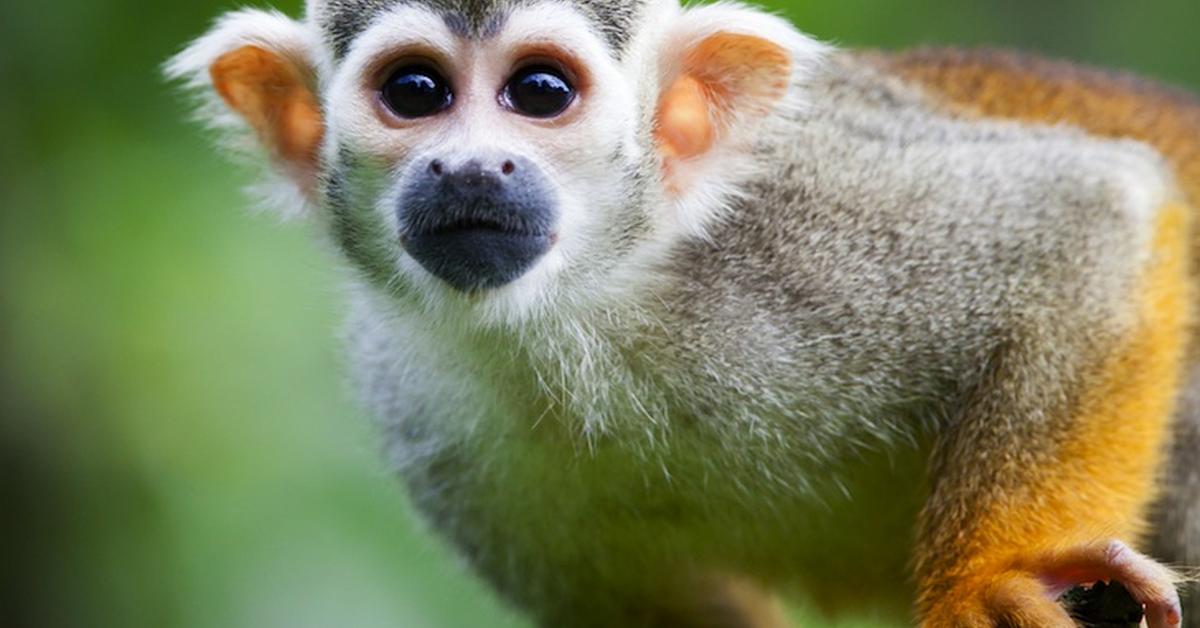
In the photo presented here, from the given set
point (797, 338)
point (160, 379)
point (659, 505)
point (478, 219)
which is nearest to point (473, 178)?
point (478, 219)

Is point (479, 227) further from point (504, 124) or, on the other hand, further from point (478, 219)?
point (504, 124)

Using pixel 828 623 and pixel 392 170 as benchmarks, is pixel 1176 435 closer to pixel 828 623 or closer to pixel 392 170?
pixel 828 623

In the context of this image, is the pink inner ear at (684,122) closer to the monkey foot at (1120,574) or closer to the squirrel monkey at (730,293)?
the squirrel monkey at (730,293)

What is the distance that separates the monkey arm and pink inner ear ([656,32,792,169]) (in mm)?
726

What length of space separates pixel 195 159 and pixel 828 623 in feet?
6.70

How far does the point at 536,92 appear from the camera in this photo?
3.07 metres

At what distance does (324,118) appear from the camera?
3.36m

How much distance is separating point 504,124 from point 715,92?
1.84 feet

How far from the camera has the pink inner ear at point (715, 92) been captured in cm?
333

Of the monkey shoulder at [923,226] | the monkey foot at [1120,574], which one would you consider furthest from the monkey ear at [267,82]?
the monkey foot at [1120,574]

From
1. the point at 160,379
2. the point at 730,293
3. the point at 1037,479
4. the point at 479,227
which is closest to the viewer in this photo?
the point at 479,227

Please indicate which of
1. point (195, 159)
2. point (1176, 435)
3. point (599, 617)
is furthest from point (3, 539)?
point (1176, 435)

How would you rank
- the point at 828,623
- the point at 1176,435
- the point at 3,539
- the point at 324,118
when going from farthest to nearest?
the point at 3,539 < the point at 828,623 < the point at 1176,435 < the point at 324,118

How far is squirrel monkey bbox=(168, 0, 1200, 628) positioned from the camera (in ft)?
10.0
